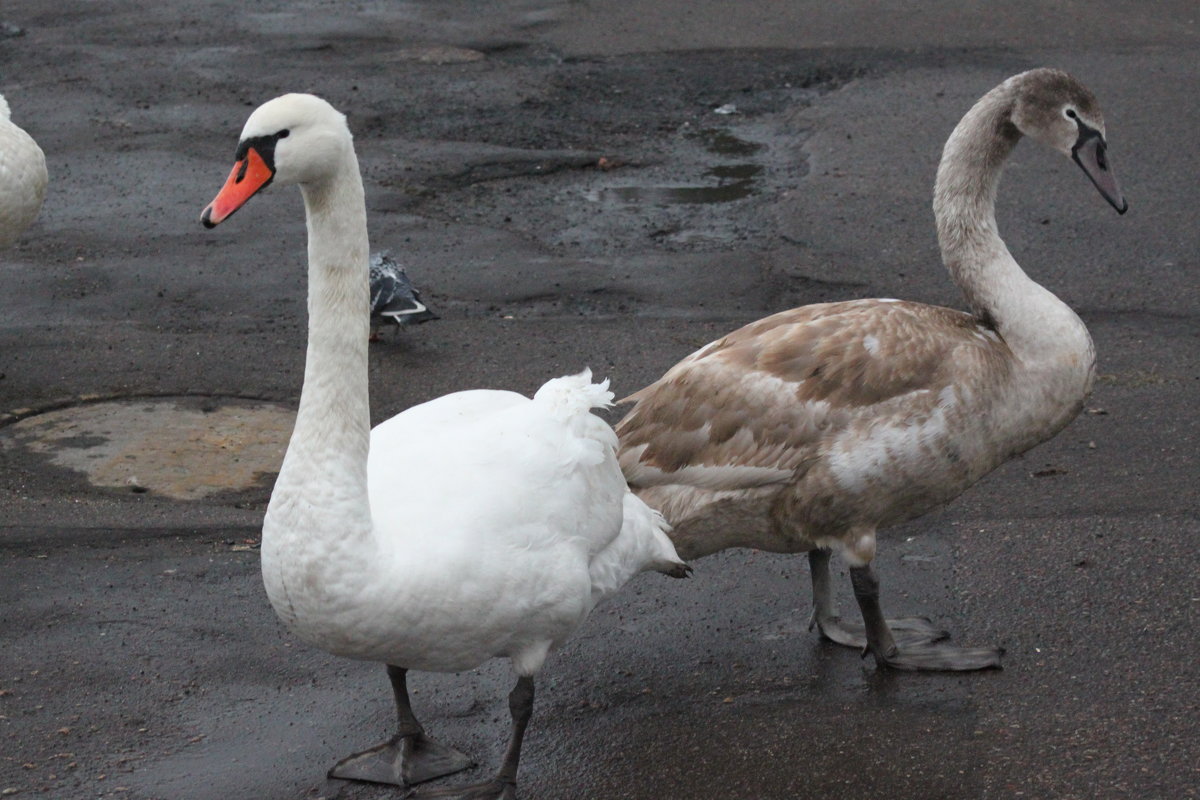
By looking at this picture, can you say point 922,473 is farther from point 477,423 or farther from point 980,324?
point 477,423

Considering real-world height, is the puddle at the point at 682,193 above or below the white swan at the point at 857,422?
below

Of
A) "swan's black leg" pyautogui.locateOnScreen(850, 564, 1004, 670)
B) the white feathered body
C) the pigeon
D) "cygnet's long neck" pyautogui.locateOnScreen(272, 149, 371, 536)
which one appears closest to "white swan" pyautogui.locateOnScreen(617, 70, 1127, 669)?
"swan's black leg" pyautogui.locateOnScreen(850, 564, 1004, 670)

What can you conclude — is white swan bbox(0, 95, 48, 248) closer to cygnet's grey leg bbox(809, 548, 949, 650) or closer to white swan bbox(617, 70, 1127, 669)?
white swan bbox(617, 70, 1127, 669)

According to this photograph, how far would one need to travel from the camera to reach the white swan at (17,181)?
7.01 meters

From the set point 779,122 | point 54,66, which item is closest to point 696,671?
point 779,122

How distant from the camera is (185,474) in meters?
6.38

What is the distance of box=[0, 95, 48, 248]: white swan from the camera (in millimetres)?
7012

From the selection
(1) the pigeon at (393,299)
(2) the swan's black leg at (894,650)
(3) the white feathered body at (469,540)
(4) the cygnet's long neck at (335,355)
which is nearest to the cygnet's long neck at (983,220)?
(2) the swan's black leg at (894,650)

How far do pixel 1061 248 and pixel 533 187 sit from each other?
A: 3.40 metres

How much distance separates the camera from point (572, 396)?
452 cm

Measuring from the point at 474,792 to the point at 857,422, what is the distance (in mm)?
1670

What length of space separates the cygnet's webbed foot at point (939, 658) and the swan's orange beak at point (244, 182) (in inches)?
101

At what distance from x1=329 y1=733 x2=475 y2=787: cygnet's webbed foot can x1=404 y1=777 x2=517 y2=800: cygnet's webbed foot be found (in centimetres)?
5

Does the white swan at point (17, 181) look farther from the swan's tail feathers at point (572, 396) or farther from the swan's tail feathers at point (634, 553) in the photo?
the swan's tail feathers at point (634, 553)
